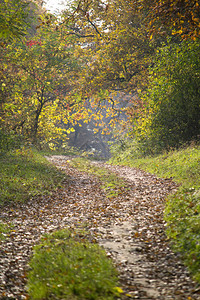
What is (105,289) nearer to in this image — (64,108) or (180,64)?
(180,64)

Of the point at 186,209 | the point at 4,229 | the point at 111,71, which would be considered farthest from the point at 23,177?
the point at 111,71

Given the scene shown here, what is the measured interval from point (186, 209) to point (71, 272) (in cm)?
429

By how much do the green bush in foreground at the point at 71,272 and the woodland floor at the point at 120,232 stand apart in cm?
27

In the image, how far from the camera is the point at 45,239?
8172mm

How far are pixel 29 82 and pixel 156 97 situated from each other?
11.8 meters

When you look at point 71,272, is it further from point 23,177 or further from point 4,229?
point 23,177

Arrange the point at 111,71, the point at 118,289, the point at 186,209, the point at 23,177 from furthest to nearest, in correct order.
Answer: the point at 111,71, the point at 23,177, the point at 186,209, the point at 118,289

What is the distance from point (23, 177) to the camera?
608 inches

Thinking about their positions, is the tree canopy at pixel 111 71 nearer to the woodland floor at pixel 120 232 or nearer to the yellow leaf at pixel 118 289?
the woodland floor at pixel 120 232

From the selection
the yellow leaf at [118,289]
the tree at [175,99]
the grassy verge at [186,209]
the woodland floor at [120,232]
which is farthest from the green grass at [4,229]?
the tree at [175,99]

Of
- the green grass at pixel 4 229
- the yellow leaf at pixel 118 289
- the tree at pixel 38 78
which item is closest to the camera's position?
the yellow leaf at pixel 118 289

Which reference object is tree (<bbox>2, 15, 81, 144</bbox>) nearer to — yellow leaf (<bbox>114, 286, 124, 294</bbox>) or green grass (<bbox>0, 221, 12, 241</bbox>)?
green grass (<bbox>0, 221, 12, 241</bbox>)

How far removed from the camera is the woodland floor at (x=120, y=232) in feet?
18.3

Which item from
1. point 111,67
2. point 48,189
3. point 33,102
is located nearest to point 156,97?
point 111,67
